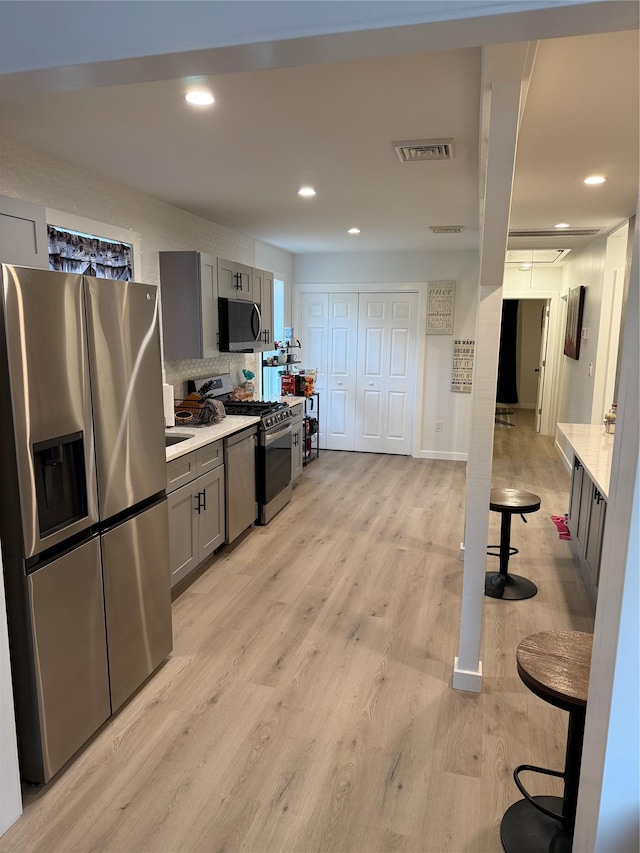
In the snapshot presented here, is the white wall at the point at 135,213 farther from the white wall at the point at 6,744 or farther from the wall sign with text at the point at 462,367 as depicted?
the wall sign with text at the point at 462,367

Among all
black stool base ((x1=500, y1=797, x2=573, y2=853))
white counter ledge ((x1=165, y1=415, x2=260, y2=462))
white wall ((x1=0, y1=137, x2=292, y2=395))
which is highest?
white wall ((x1=0, y1=137, x2=292, y2=395))

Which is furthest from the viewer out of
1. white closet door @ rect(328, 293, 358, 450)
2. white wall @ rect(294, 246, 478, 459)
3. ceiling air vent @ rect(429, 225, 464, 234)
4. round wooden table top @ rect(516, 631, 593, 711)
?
white closet door @ rect(328, 293, 358, 450)

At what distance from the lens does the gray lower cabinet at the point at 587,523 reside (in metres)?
3.12

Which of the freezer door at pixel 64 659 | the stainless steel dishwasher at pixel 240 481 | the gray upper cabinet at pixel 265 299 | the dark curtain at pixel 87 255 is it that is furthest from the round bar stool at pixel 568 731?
the gray upper cabinet at pixel 265 299

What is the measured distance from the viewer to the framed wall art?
637 cm

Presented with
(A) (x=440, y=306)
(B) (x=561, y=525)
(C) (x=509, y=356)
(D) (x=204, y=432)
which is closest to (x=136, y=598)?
(D) (x=204, y=432)

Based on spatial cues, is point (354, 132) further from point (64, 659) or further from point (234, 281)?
point (64, 659)

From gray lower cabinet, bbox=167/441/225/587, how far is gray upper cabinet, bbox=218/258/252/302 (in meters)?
1.43

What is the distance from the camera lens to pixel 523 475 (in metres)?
6.22

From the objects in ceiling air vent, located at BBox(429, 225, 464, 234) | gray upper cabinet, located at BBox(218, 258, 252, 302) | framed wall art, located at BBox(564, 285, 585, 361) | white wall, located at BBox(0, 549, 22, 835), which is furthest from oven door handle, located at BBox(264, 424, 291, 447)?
framed wall art, located at BBox(564, 285, 585, 361)

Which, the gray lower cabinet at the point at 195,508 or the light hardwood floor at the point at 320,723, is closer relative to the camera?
the light hardwood floor at the point at 320,723

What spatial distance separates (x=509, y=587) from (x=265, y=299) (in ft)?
11.2

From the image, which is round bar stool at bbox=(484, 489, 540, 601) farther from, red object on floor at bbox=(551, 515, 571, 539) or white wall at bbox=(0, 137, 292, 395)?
white wall at bbox=(0, 137, 292, 395)

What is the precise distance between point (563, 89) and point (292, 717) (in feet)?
9.10
